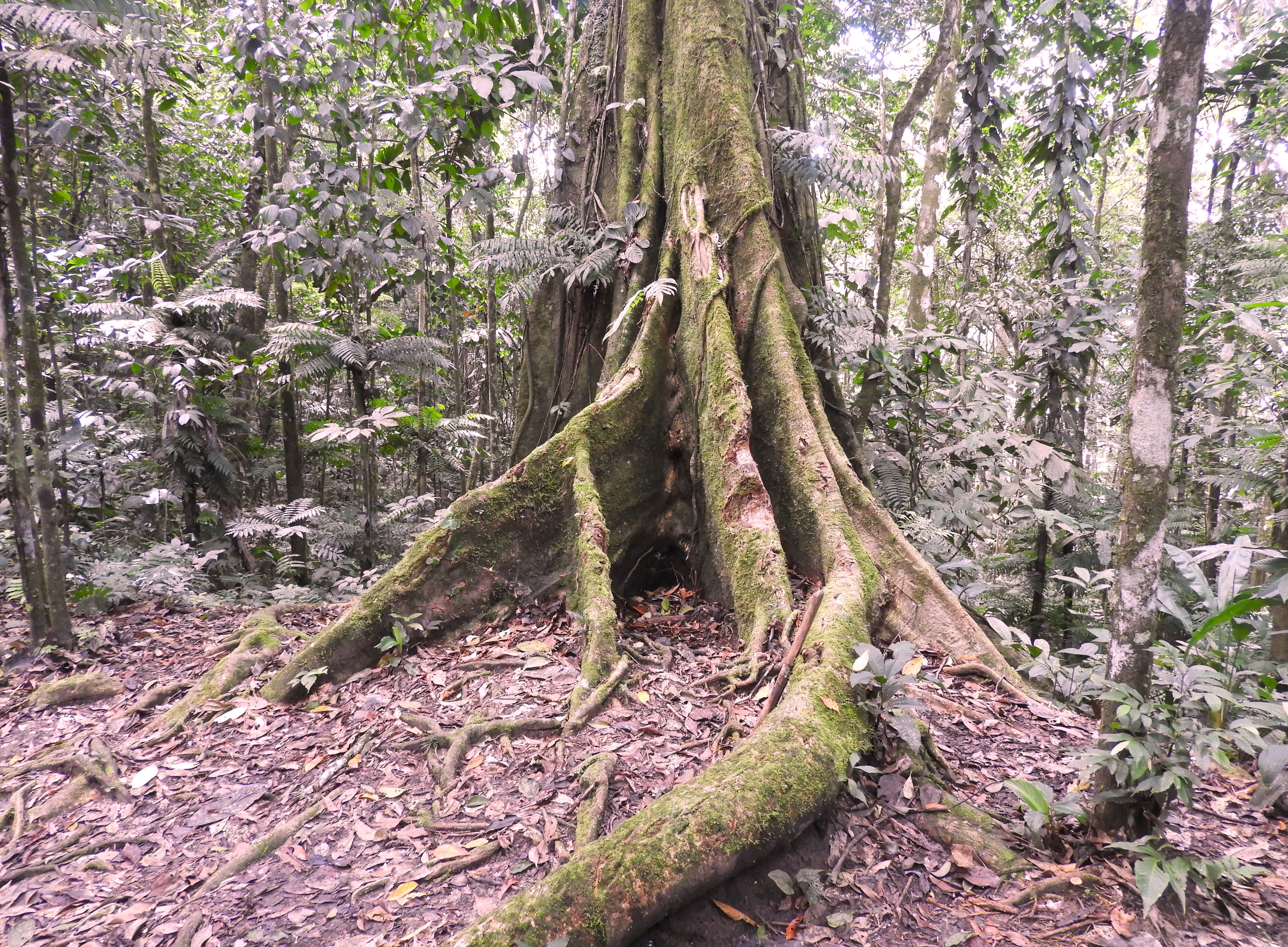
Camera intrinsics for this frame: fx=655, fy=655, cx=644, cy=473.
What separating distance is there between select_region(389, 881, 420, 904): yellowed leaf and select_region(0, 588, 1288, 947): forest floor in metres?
0.01

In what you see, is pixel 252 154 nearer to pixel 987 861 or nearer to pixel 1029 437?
pixel 1029 437

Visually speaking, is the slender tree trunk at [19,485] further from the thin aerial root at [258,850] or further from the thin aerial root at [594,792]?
the thin aerial root at [594,792]

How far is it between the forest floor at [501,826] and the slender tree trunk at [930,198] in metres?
5.63

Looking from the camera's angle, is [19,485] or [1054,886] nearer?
[1054,886]

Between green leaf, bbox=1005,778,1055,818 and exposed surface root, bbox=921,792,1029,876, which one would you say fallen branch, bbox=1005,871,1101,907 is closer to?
exposed surface root, bbox=921,792,1029,876

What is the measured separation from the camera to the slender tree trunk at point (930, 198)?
25.7 feet

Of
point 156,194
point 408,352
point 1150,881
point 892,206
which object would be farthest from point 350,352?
point 1150,881

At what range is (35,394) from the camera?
4.67m

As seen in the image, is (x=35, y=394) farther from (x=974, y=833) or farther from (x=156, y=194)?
(x=974, y=833)

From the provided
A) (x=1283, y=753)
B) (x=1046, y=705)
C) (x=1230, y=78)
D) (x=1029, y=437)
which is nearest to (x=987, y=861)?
(x=1283, y=753)

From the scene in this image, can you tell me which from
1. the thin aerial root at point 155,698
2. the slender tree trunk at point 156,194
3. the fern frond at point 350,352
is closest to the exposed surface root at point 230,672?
the thin aerial root at point 155,698

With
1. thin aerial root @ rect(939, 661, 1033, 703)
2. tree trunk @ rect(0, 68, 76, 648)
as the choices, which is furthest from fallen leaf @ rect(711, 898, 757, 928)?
tree trunk @ rect(0, 68, 76, 648)

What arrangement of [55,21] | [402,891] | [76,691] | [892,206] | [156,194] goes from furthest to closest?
[156,194] → [892,206] → [76,691] → [55,21] → [402,891]

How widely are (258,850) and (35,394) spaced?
4.03 meters
